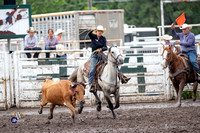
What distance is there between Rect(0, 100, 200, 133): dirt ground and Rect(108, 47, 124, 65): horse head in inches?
55.2

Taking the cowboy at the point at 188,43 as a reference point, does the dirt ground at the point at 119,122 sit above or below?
below

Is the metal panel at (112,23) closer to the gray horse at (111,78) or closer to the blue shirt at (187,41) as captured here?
the blue shirt at (187,41)

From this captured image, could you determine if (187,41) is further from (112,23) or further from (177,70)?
(112,23)

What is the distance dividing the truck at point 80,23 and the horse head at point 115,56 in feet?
44.5

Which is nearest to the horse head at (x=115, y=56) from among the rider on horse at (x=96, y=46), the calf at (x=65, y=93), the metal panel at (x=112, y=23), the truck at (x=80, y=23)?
the rider on horse at (x=96, y=46)

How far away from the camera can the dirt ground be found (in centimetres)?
887

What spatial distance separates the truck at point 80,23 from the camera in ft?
80.6

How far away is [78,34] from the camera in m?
24.3

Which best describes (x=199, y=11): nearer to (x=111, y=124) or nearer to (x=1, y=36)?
(x=1, y=36)

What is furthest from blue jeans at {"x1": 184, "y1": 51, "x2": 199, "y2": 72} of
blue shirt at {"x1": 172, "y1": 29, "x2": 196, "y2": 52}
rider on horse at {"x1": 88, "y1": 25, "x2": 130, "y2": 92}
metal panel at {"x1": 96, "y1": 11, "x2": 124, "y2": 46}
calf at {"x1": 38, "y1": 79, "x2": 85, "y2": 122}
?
metal panel at {"x1": 96, "y1": 11, "x2": 124, "y2": 46}

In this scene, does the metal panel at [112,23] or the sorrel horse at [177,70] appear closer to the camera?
the sorrel horse at [177,70]

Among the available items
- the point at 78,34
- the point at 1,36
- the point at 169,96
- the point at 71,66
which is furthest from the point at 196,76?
the point at 78,34

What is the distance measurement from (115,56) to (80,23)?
47.3 ft

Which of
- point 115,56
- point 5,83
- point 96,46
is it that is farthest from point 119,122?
point 5,83
